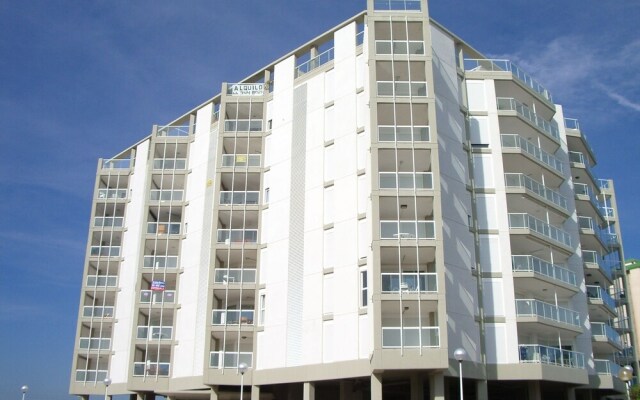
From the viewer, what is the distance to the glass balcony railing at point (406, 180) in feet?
131

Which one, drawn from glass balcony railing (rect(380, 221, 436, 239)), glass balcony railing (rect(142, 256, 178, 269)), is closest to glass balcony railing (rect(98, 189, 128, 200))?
glass balcony railing (rect(142, 256, 178, 269))

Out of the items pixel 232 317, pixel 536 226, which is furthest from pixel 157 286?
pixel 536 226

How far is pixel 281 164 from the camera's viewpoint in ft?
163

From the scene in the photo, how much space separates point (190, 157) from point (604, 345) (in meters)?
36.9

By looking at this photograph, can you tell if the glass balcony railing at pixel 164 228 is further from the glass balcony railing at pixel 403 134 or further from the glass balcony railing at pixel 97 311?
the glass balcony railing at pixel 403 134

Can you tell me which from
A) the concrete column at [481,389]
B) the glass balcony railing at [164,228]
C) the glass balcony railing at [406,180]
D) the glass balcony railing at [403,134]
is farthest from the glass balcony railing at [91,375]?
the glass balcony railing at [403,134]

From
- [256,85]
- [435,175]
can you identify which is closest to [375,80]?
[435,175]

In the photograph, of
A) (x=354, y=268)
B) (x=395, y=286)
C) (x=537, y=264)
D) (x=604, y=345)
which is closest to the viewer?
(x=395, y=286)

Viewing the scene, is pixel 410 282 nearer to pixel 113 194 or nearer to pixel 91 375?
pixel 91 375

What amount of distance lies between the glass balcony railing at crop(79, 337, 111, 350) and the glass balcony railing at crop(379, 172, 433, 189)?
113ft

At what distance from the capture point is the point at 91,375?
202 feet

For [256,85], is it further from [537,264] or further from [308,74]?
[537,264]

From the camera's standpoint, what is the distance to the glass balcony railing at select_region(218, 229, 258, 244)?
49.3 m

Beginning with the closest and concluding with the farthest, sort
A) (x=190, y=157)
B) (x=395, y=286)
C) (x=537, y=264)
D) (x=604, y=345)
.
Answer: (x=395, y=286)
(x=537, y=264)
(x=604, y=345)
(x=190, y=157)
